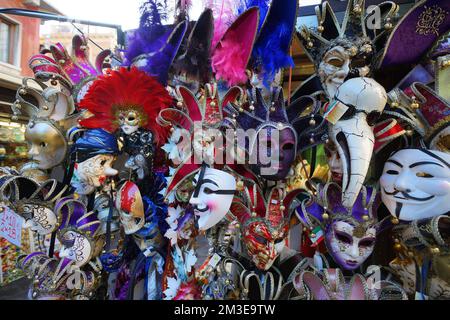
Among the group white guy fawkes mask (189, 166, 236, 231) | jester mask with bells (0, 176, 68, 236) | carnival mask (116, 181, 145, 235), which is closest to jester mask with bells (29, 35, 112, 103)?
jester mask with bells (0, 176, 68, 236)

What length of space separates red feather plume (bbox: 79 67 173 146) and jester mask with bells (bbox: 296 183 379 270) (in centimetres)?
73

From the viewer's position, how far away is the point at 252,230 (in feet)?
4.00

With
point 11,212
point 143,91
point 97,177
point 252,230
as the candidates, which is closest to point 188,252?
point 252,230

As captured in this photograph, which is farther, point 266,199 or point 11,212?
point 11,212

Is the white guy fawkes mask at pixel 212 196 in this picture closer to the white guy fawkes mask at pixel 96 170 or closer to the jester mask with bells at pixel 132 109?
the jester mask with bells at pixel 132 109

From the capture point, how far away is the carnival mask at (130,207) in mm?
1345

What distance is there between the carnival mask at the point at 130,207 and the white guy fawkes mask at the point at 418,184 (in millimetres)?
961

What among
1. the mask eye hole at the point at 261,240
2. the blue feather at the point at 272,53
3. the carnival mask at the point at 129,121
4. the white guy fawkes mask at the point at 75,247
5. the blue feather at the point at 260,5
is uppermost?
the blue feather at the point at 260,5

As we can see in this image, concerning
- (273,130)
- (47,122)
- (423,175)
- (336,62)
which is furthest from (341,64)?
(47,122)

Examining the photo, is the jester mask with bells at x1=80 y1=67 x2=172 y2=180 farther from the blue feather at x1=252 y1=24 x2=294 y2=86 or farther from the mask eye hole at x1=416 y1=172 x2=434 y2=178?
the mask eye hole at x1=416 y1=172 x2=434 y2=178

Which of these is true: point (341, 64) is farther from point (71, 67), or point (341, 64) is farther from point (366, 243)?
point (71, 67)

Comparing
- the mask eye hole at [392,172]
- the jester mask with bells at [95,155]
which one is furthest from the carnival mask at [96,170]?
the mask eye hole at [392,172]

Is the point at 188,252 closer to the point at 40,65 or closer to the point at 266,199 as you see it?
the point at 266,199
